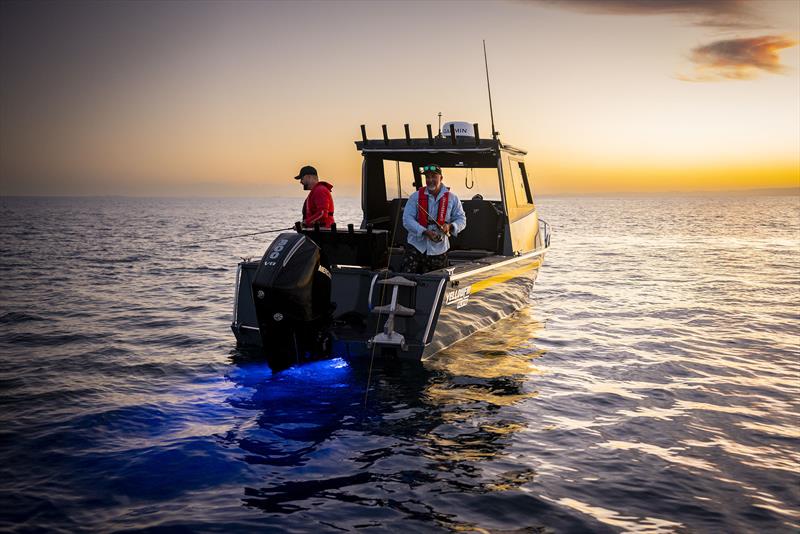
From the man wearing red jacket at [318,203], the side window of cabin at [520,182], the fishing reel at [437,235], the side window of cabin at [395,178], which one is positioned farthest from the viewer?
the side window of cabin at [395,178]

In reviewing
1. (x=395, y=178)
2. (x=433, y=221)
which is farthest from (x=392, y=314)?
(x=395, y=178)

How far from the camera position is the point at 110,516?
456 centimetres

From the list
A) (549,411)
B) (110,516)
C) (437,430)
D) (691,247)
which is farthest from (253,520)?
(691,247)

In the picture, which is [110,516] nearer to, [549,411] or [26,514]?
[26,514]

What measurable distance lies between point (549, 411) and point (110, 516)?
13.7 ft

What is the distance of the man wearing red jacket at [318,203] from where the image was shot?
9.09m

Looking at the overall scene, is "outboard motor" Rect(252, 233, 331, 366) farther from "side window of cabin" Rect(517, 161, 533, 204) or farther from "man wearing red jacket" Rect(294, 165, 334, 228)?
"side window of cabin" Rect(517, 161, 533, 204)

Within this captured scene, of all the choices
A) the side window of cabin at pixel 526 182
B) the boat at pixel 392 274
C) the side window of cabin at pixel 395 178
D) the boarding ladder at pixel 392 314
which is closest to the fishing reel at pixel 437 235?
the boat at pixel 392 274

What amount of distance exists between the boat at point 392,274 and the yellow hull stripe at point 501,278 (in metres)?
0.03

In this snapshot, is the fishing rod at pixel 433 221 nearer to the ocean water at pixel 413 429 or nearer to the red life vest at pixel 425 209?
the red life vest at pixel 425 209

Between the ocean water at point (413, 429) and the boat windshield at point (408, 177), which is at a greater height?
the boat windshield at point (408, 177)

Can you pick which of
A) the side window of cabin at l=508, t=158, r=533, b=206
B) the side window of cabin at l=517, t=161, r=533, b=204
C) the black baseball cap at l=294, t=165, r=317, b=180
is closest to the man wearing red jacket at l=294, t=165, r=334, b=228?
the black baseball cap at l=294, t=165, r=317, b=180

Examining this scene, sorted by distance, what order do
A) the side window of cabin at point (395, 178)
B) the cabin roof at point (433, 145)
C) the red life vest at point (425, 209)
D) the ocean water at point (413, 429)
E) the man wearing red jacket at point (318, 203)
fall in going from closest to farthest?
the ocean water at point (413, 429), the red life vest at point (425, 209), the man wearing red jacket at point (318, 203), the cabin roof at point (433, 145), the side window of cabin at point (395, 178)

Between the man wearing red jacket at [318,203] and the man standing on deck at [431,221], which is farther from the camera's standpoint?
the man wearing red jacket at [318,203]
